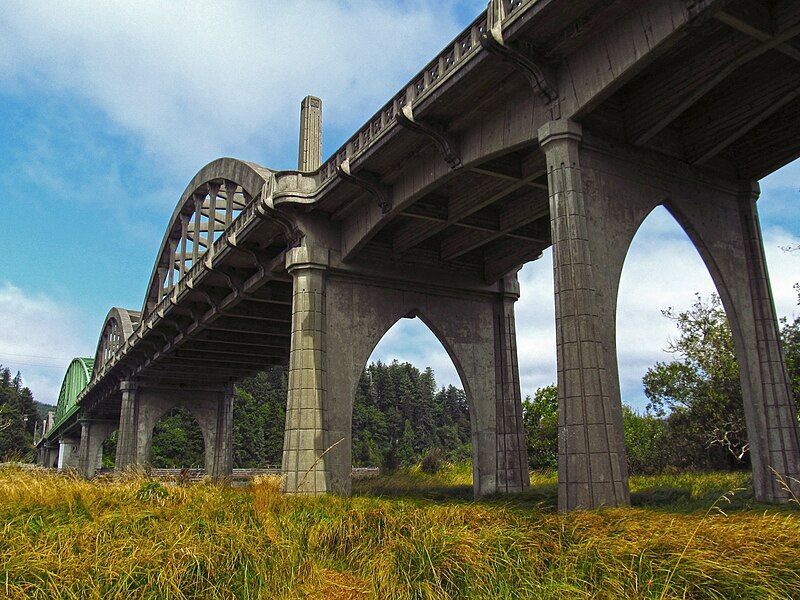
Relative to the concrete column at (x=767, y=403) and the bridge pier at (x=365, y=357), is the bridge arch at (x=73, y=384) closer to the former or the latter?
the bridge pier at (x=365, y=357)

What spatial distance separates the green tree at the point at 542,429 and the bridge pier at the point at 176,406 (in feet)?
86.9

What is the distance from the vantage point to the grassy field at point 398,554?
310 inches

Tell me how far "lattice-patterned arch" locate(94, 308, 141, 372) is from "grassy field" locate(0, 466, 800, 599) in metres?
48.4

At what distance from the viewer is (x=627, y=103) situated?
16.5 meters

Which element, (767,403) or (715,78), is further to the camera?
(767,403)

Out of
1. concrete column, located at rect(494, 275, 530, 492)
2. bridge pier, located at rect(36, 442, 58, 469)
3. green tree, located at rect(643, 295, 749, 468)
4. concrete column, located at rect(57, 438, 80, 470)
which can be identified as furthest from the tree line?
bridge pier, located at rect(36, 442, 58, 469)

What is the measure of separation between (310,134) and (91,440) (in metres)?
71.4

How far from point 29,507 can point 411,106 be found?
12930 mm

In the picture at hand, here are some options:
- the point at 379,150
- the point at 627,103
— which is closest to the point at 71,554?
the point at 379,150

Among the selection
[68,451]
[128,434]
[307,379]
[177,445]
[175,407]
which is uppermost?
[175,407]

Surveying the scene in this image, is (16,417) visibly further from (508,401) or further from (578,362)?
(578,362)

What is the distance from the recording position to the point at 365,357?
2433 centimetres

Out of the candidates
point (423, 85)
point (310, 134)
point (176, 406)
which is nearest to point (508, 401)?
point (310, 134)

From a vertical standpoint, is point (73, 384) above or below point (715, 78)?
above
